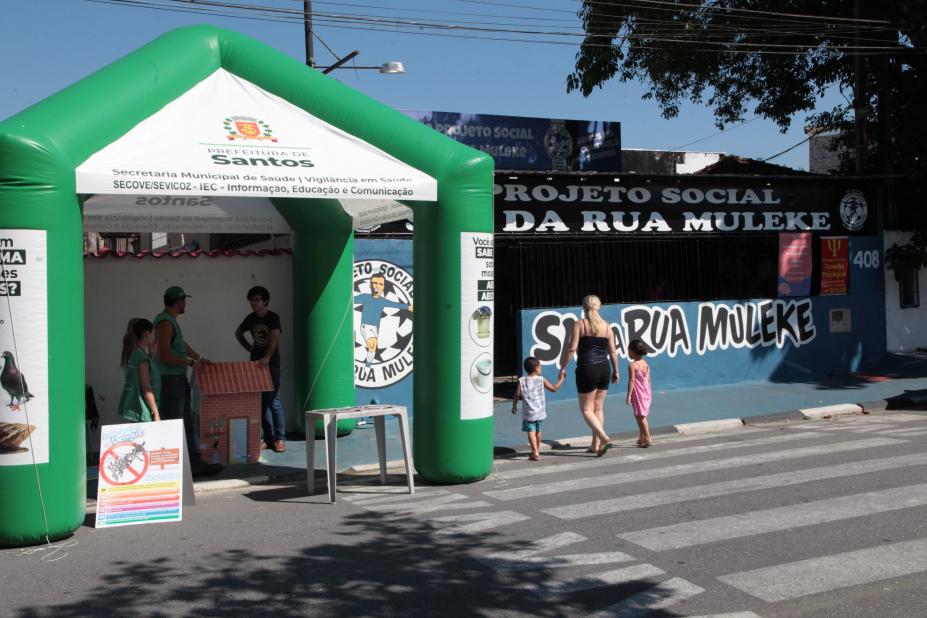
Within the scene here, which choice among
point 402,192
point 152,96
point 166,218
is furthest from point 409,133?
point 166,218

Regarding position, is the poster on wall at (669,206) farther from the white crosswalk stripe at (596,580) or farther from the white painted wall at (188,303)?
the white crosswalk stripe at (596,580)

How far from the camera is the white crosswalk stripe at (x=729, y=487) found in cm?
767

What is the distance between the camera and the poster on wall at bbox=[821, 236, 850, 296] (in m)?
17.5

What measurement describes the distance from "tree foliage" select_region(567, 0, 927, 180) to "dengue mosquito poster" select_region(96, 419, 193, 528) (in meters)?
15.0

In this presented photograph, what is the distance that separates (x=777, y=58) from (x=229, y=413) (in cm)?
1655

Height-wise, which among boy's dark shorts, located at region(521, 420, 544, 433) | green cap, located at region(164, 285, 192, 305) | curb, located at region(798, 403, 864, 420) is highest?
green cap, located at region(164, 285, 192, 305)

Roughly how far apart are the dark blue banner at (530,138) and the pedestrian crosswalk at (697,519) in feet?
31.9

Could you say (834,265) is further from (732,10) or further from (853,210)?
(732,10)

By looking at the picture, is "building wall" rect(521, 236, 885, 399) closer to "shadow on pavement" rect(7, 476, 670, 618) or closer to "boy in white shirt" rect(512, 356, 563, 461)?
"boy in white shirt" rect(512, 356, 563, 461)

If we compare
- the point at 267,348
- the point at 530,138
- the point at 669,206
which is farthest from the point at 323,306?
the point at 530,138

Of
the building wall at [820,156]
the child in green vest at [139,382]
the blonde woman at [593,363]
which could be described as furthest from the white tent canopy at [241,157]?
the building wall at [820,156]

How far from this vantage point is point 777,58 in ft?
71.4

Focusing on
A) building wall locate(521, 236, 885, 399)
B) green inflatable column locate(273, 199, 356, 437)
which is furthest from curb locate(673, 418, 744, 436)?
green inflatable column locate(273, 199, 356, 437)

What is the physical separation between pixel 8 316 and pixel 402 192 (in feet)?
11.5
